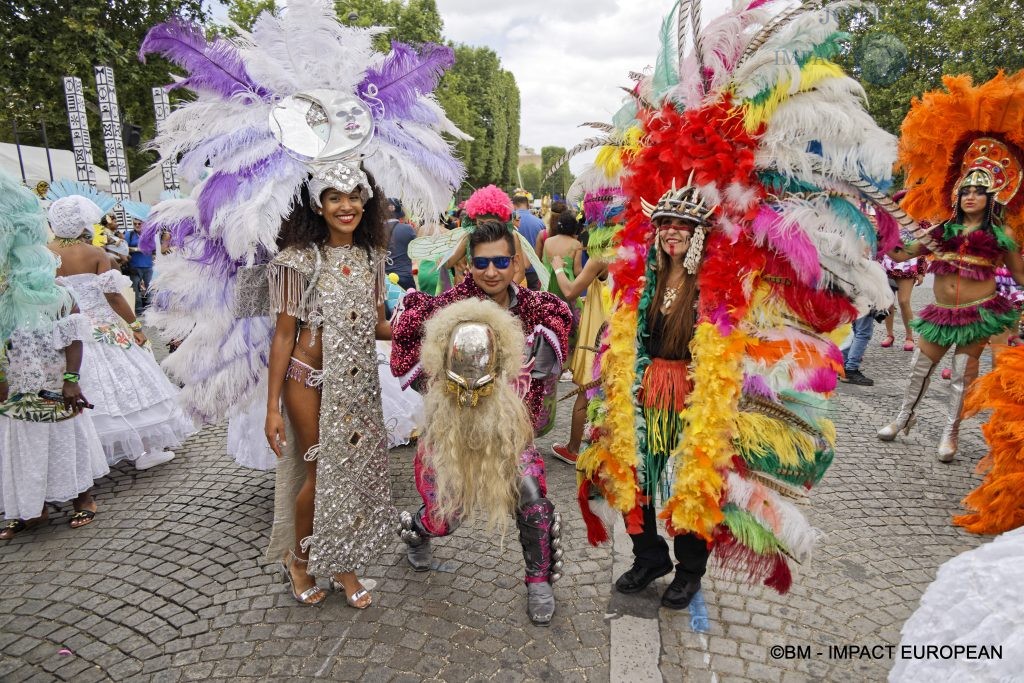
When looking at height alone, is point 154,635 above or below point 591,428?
below

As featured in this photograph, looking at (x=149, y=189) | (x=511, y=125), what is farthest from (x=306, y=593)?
(x=511, y=125)

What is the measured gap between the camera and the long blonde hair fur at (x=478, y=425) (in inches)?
91.8

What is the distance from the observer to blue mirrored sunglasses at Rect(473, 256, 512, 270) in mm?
2621

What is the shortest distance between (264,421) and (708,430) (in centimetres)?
280

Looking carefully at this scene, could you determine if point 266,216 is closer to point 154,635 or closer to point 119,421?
point 154,635

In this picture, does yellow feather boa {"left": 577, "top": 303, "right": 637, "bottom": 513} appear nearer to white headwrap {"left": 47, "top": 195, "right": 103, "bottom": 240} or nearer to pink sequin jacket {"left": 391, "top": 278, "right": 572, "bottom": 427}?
pink sequin jacket {"left": 391, "top": 278, "right": 572, "bottom": 427}

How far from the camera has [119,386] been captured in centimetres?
448

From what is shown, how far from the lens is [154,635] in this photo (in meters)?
2.68

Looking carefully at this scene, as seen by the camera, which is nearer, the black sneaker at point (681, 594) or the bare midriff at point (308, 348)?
the bare midriff at point (308, 348)

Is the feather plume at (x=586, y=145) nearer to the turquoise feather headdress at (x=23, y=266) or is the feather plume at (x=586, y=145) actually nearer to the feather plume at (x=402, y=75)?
the feather plume at (x=402, y=75)

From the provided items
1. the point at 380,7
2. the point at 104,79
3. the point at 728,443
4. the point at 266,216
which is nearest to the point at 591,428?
the point at 728,443

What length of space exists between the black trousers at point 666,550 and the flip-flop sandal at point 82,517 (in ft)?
11.6

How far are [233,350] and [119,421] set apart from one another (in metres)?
2.22

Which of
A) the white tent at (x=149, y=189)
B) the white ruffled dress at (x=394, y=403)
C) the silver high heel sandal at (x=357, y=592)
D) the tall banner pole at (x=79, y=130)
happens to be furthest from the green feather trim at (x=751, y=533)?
the white tent at (x=149, y=189)
